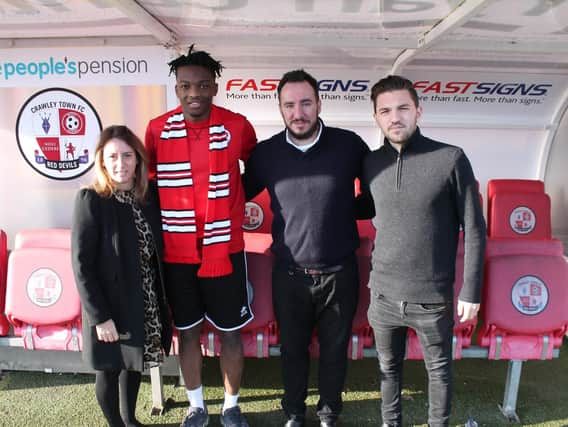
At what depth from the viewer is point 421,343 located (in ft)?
6.84

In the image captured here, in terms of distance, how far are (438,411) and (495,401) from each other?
932 mm

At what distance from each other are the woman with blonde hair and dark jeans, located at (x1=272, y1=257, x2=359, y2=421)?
618 mm

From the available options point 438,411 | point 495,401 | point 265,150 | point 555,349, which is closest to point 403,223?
point 265,150

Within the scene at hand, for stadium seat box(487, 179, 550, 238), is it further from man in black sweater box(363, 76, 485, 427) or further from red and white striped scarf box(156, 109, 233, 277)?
red and white striped scarf box(156, 109, 233, 277)

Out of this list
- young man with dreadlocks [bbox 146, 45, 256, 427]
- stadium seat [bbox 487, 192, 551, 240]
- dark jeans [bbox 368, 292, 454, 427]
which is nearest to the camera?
dark jeans [bbox 368, 292, 454, 427]

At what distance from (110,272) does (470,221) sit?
1.56m

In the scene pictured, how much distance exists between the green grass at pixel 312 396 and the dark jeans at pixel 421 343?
1.63 feet

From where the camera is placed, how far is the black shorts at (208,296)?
2.20 meters

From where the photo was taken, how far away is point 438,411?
2107 millimetres

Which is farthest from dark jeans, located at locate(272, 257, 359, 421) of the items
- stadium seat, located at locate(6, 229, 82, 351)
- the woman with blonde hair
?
stadium seat, located at locate(6, 229, 82, 351)

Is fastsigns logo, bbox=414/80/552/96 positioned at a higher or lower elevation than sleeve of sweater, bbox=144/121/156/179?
higher

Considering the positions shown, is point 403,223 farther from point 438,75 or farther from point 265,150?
point 438,75

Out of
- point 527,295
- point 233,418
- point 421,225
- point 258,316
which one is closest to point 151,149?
point 258,316

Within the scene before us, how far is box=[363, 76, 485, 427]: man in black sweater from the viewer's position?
1889 millimetres
